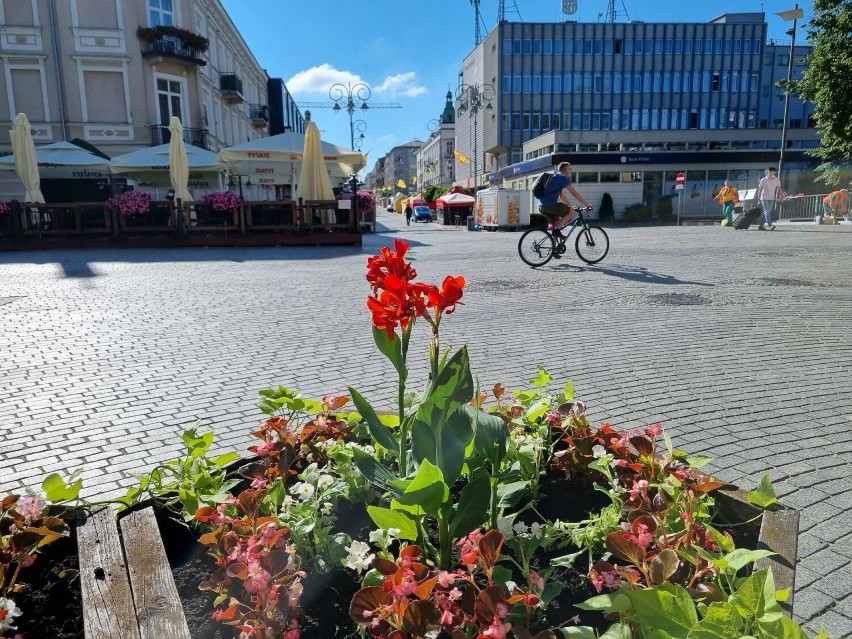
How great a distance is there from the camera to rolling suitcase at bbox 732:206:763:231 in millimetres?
24250

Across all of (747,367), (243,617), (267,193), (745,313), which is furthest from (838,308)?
(267,193)

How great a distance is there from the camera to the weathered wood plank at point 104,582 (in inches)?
57.1

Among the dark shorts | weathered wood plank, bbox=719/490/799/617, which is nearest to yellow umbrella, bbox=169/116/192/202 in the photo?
the dark shorts

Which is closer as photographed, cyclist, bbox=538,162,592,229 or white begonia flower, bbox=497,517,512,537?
white begonia flower, bbox=497,517,512,537

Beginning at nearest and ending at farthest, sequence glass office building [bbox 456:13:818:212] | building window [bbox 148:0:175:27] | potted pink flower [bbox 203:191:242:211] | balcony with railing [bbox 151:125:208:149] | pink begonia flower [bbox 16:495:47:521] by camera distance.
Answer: pink begonia flower [bbox 16:495:47:521], potted pink flower [bbox 203:191:242:211], balcony with railing [bbox 151:125:208:149], building window [bbox 148:0:175:27], glass office building [bbox 456:13:818:212]

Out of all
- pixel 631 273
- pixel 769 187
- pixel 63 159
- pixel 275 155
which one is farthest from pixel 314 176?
pixel 769 187

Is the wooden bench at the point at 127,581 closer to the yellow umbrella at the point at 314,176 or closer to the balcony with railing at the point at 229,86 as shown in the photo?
the yellow umbrella at the point at 314,176

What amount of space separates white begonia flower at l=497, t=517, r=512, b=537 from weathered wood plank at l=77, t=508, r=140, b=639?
0.92m

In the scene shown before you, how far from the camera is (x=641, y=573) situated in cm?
153

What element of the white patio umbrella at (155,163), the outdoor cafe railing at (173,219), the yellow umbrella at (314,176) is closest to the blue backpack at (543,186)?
the outdoor cafe railing at (173,219)

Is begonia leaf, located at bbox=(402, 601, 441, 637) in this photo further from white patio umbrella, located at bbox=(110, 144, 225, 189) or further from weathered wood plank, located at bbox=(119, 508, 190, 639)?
white patio umbrella, located at bbox=(110, 144, 225, 189)

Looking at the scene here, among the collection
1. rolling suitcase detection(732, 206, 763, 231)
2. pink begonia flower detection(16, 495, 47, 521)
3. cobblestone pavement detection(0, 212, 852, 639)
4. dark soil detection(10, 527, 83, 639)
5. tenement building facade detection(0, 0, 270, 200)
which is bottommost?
cobblestone pavement detection(0, 212, 852, 639)

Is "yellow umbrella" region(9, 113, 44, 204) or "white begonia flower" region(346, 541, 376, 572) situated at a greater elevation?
"yellow umbrella" region(9, 113, 44, 204)

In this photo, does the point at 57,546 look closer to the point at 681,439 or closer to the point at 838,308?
the point at 681,439
